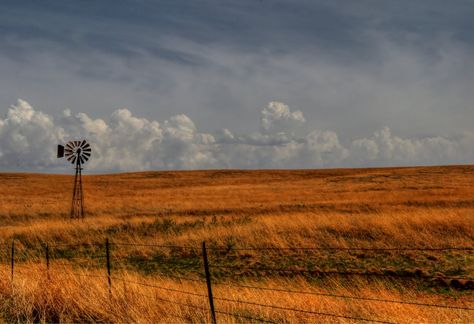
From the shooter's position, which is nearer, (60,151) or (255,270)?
(255,270)

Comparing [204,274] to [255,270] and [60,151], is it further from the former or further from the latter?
[60,151]

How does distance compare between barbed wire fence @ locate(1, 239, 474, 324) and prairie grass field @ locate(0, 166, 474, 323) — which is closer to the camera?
barbed wire fence @ locate(1, 239, 474, 324)

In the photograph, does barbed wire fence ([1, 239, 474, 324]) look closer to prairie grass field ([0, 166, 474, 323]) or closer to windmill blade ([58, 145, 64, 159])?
prairie grass field ([0, 166, 474, 323])

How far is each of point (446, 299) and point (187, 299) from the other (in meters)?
5.83

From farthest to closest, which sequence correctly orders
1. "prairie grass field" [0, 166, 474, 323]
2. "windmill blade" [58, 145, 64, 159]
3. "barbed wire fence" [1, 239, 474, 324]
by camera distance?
"windmill blade" [58, 145, 64, 159] < "prairie grass field" [0, 166, 474, 323] < "barbed wire fence" [1, 239, 474, 324]

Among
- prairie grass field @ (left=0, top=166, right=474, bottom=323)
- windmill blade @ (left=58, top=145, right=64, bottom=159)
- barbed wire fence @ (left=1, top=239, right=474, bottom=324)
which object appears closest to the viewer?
barbed wire fence @ (left=1, top=239, right=474, bottom=324)

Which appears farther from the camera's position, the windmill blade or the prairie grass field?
the windmill blade

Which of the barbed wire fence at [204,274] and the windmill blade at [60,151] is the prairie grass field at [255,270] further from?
the windmill blade at [60,151]

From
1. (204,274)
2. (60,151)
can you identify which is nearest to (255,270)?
(204,274)

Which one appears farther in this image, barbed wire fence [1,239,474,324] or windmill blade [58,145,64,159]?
windmill blade [58,145,64,159]

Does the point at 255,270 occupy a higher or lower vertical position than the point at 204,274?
higher

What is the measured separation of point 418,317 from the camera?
288 inches

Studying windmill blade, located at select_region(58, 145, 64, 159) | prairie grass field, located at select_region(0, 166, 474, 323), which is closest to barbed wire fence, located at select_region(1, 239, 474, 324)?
prairie grass field, located at select_region(0, 166, 474, 323)

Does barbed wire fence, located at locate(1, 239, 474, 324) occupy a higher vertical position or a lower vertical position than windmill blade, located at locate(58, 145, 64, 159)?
lower
